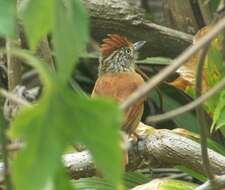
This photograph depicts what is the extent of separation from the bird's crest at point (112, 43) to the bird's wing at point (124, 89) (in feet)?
0.55

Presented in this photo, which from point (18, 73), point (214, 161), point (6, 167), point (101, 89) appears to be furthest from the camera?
point (101, 89)

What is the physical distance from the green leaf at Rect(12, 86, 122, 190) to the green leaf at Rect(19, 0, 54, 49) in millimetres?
97

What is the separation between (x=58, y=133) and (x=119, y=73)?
4.20 meters

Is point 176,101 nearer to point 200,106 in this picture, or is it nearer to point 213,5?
point 213,5

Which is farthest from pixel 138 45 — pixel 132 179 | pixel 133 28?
pixel 132 179

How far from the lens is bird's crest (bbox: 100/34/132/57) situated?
4840 millimetres

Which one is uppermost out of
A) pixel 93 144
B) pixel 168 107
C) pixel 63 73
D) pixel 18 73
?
pixel 63 73

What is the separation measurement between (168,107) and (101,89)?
681 millimetres

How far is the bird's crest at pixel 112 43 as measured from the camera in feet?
15.9

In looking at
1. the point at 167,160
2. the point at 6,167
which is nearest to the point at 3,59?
the point at 167,160

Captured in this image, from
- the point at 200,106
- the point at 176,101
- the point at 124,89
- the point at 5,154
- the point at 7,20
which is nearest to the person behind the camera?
the point at 7,20

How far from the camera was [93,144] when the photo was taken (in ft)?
3.34

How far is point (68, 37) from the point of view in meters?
1.04

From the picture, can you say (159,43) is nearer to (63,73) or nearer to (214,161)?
(214,161)
